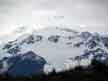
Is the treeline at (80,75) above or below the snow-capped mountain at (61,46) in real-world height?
below

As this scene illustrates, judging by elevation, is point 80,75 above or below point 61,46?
below

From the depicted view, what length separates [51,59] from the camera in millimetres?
1048

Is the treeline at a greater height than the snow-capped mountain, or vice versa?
the snow-capped mountain

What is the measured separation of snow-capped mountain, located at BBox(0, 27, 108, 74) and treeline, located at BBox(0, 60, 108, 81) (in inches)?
1.3

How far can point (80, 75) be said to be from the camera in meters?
1.04

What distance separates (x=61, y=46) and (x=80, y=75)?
0.22 m

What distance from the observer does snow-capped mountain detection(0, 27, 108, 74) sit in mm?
1049

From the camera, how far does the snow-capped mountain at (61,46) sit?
3.44 ft

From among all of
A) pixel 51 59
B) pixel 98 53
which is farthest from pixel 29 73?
pixel 98 53

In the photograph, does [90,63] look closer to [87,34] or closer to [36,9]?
[87,34]

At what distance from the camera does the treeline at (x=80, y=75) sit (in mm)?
1021

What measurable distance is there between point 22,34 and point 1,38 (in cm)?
15

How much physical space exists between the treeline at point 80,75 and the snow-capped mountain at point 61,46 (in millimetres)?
33

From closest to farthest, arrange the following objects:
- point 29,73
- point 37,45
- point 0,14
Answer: point 29,73 → point 37,45 → point 0,14
